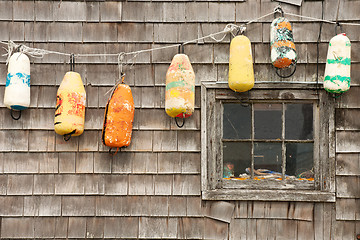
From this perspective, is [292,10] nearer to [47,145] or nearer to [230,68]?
[230,68]

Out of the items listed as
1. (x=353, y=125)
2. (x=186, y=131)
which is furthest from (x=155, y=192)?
(x=353, y=125)

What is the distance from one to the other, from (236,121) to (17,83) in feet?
6.45

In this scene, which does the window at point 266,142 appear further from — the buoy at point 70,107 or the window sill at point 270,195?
the buoy at point 70,107

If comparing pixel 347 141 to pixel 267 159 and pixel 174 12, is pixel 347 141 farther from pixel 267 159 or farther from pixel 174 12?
pixel 174 12

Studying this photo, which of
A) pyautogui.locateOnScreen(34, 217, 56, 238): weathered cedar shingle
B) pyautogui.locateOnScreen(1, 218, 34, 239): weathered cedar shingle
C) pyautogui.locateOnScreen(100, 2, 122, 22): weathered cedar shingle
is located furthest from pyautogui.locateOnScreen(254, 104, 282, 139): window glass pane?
pyautogui.locateOnScreen(1, 218, 34, 239): weathered cedar shingle

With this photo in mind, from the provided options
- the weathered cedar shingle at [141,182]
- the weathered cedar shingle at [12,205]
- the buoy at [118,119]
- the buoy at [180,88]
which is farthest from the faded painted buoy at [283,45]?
the weathered cedar shingle at [12,205]

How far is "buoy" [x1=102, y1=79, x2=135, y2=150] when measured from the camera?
2.77 meters

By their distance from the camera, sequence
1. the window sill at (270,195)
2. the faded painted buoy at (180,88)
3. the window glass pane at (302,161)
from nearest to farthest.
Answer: the faded painted buoy at (180,88), the window sill at (270,195), the window glass pane at (302,161)

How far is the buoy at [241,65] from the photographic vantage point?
2746 mm

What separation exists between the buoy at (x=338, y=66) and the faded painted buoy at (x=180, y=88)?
1.15 metres

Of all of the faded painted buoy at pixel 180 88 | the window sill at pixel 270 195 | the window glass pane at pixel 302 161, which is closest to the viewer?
the faded painted buoy at pixel 180 88

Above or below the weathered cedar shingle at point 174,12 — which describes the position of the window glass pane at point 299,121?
below

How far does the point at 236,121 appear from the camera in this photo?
3084mm

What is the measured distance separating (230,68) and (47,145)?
1788 millimetres
